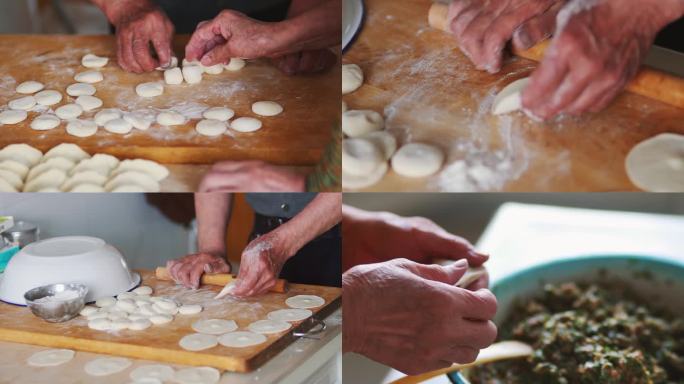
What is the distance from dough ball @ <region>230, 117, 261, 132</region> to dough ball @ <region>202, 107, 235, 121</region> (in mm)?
16

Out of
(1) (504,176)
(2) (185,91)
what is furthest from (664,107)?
(2) (185,91)

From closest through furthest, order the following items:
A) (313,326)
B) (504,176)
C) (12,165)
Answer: (504,176)
(12,165)
(313,326)

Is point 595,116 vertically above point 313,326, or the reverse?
point 595,116

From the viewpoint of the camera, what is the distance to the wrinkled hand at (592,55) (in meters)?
0.88

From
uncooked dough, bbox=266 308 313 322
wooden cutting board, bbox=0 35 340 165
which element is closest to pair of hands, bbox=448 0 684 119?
wooden cutting board, bbox=0 35 340 165

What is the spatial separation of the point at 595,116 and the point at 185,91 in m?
0.60

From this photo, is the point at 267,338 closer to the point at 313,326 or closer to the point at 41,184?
the point at 313,326

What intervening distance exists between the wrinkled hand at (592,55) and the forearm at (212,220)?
0.48 metres

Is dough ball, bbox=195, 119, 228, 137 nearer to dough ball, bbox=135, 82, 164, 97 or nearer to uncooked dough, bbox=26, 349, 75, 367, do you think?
dough ball, bbox=135, 82, 164, 97

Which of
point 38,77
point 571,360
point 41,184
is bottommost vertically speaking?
point 571,360

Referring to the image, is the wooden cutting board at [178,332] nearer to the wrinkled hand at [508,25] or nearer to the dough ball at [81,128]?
the dough ball at [81,128]

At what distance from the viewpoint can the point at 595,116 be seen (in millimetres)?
931

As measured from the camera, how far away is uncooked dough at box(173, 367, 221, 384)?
37.9 inches

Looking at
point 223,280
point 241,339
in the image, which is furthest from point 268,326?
point 223,280
